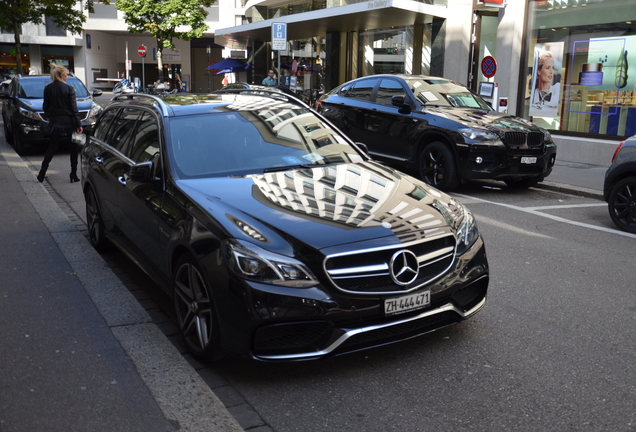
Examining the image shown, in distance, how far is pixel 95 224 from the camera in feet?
21.5

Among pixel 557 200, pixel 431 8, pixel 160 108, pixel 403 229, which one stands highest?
pixel 431 8

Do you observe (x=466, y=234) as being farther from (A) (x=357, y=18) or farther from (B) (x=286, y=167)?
(A) (x=357, y=18)

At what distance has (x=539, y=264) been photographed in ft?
20.4

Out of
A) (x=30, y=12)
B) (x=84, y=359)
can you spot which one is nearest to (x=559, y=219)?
(x=84, y=359)

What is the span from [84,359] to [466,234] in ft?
8.07

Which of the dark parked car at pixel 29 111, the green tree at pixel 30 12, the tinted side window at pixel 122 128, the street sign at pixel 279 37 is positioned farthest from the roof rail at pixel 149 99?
the green tree at pixel 30 12

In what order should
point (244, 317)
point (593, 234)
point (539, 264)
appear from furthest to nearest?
point (593, 234) → point (539, 264) → point (244, 317)

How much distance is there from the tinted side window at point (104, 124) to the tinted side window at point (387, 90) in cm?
588

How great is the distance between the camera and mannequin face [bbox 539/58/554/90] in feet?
54.1

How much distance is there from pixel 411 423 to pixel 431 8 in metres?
18.3

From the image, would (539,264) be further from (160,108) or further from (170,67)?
(170,67)

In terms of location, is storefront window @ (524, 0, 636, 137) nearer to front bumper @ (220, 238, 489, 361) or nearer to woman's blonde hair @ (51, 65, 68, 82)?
woman's blonde hair @ (51, 65, 68, 82)

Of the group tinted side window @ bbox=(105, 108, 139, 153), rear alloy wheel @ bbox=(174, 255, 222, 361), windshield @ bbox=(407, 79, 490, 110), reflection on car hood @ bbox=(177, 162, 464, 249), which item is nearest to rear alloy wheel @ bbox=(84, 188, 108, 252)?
tinted side window @ bbox=(105, 108, 139, 153)

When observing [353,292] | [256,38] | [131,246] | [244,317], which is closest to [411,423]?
[353,292]
